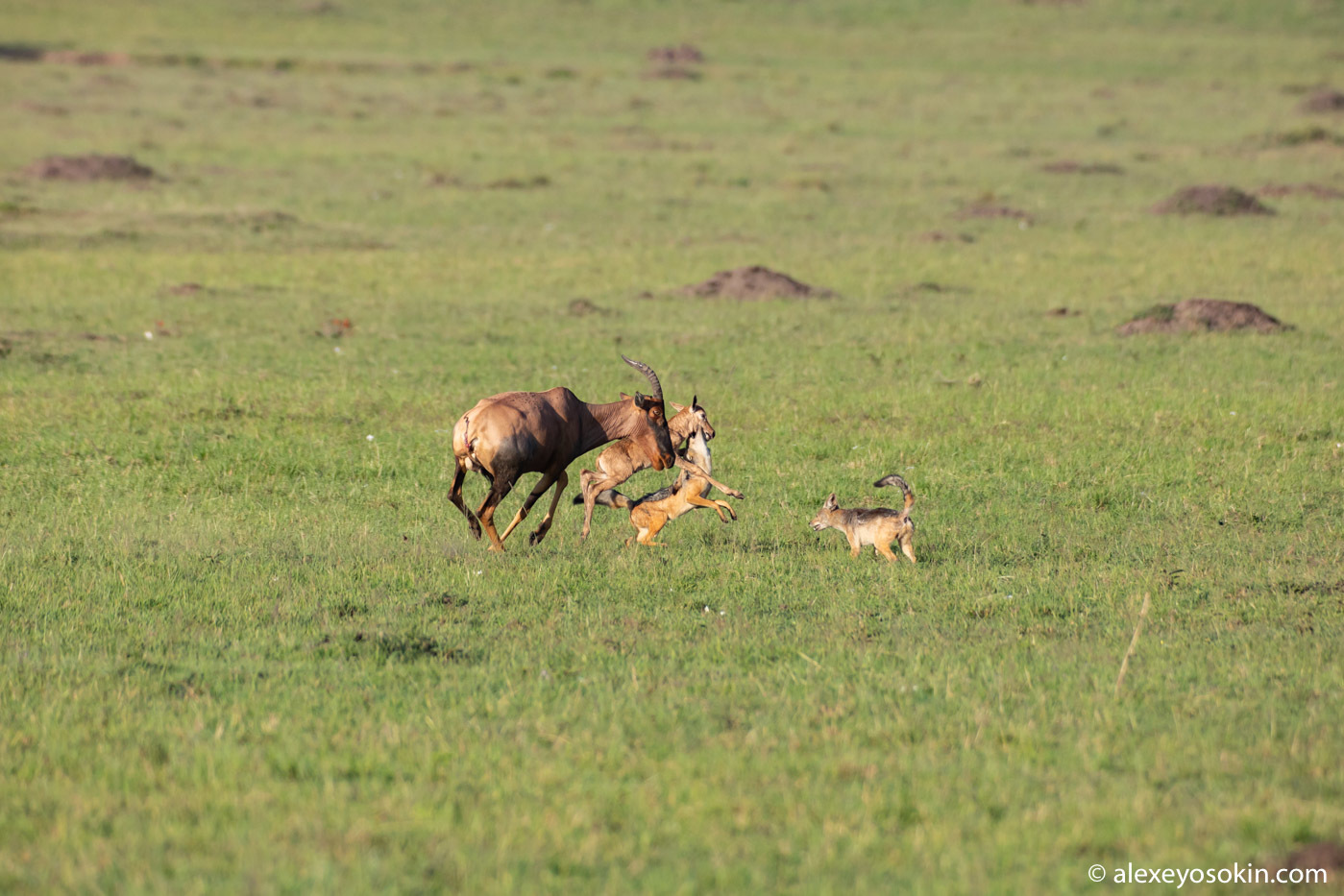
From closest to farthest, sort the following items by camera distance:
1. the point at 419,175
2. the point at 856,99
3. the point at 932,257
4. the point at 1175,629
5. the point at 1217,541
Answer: the point at 1175,629
the point at 1217,541
the point at 932,257
the point at 419,175
the point at 856,99

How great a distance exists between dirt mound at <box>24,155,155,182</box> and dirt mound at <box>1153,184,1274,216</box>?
2287 centimetres

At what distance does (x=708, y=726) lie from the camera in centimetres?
698

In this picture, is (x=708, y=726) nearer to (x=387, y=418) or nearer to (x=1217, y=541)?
(x=1217, y=541)

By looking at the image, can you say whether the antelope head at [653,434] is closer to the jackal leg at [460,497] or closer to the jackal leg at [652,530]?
the jackal leg at [652,530]

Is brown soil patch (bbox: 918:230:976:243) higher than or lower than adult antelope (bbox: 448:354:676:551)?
lower

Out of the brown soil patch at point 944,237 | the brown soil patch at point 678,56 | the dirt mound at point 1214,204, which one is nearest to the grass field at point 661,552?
the brown soil patch at point 944,237

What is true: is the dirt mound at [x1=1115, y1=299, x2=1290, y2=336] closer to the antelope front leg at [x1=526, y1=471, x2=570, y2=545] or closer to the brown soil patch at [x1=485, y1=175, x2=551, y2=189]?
the antelope front leg at [x1=526, y1=471, x2=570, y2=545]

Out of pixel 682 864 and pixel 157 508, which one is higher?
pixel 682 864

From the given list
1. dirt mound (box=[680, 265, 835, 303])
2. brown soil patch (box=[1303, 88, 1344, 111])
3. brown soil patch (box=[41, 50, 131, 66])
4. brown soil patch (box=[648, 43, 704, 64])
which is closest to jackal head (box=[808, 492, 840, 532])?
dirt mound (box=[680, 265, 835, 303])

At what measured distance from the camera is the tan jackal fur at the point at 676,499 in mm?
10508

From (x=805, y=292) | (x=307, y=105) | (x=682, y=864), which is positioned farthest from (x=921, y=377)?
(x=307, y=105)

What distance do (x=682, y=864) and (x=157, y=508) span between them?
300 inches

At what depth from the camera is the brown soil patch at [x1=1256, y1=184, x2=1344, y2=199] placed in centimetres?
3359

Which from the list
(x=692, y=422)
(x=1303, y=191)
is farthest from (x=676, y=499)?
Answer: (x=1303, y=191)
